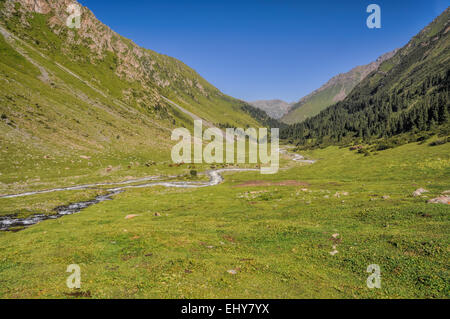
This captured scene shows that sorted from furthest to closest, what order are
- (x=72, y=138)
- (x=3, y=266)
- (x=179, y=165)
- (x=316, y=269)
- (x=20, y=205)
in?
(x=179, y=165)
(x=72, y=138)
(x=20, y=205)
(x=3, y=266)
(x=316, y=269)

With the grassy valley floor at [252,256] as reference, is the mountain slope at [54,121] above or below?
above

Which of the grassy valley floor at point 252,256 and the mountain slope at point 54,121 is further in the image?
the mountain slope at point 54,121

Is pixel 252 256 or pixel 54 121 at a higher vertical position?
pixel 54 121

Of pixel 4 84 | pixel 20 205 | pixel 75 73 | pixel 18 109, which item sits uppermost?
pixel 75 73

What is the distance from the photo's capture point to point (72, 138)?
4311 inches

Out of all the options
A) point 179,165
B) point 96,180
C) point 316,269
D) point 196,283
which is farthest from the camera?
point 179,165

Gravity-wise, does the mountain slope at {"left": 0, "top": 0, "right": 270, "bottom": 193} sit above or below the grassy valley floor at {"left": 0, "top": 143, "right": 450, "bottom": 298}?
above

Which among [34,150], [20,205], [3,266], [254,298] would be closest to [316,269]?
[254,298]

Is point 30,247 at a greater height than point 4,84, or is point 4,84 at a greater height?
point 4,84

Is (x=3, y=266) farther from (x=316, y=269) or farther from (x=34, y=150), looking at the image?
(x=34, y=150)

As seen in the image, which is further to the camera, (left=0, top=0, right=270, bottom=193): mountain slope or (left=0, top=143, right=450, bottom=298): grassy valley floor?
(left=0, top=0, right=270, bottom=193): mountain slope

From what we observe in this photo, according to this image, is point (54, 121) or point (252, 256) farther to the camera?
point (54, 121)
